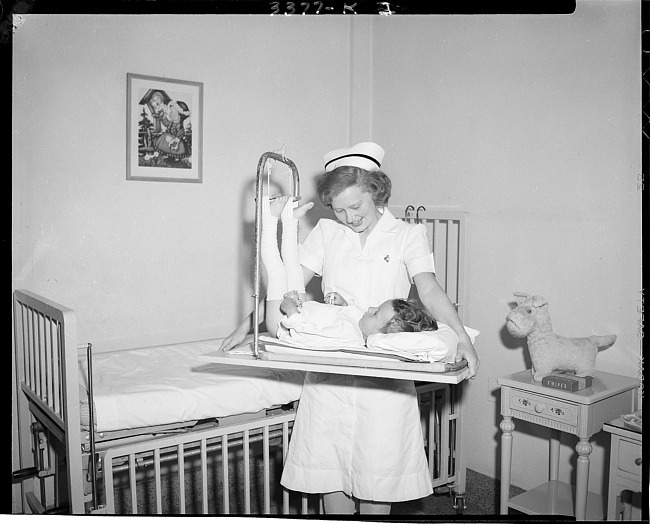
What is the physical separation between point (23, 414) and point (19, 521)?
0.46 meters

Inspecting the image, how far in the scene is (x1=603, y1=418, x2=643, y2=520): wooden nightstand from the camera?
210 cm

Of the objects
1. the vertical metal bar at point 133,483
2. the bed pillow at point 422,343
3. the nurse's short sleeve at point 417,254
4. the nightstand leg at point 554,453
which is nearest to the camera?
the bed pillow at point 422,343

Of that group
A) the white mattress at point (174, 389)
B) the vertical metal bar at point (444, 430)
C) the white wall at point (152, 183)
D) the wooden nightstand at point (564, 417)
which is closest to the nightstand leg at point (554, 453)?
the wooden nightstand at point (564, 417)

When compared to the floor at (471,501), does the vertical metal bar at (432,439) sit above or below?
above

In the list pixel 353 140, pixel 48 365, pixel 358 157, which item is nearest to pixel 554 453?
pixel 358 157

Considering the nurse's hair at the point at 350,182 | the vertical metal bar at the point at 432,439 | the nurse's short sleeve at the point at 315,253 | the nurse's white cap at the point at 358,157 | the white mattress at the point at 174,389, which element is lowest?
the vertical metal bar at the point at 432,439

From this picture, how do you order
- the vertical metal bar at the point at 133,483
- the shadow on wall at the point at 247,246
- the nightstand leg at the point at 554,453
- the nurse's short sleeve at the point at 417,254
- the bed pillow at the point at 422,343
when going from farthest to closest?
1. the shadow on wall at the point at 247,246
2. the nightstand leg at the point at 554,453
3. the nurse's short sleeve at the point at 417,254
4. the vertical metal bar at the point at 133,483
5. the bed pillow at the point at 422,343

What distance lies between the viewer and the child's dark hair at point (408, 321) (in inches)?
71.6

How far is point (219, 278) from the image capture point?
115 inches

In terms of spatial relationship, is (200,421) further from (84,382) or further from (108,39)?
(108,39)

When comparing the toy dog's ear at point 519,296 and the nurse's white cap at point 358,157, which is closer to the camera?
the nurse's white cap at point 358,157

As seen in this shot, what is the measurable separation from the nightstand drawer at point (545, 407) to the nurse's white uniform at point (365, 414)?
1.62 ft

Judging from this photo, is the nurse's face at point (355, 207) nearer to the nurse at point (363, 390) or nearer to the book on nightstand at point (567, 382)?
the nurse at point (363, 390)

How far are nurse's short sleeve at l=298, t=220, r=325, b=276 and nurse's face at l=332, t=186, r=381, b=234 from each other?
4.9 inches
